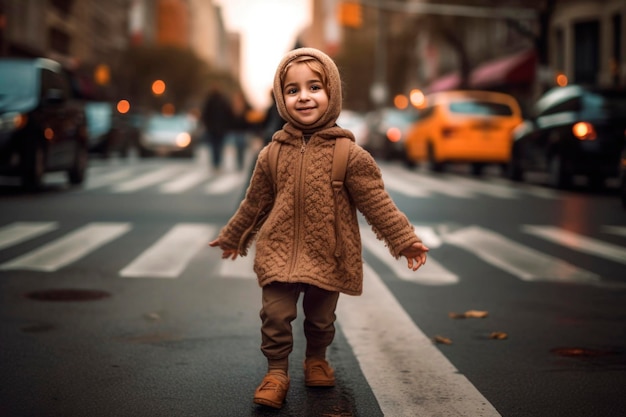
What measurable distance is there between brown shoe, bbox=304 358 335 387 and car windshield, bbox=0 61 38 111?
11365mm

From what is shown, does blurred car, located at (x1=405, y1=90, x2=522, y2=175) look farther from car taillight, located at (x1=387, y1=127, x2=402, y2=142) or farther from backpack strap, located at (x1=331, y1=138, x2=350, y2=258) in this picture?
backpack strap, located at (x1=331, y1=138, x2=350, y2=258)

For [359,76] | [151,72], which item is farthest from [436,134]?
[151,72]

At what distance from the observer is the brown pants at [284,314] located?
A: 4.34 m

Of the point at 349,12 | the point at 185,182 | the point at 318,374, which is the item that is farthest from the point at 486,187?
the point at 349,12

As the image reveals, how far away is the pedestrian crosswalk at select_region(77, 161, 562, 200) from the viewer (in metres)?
17.5

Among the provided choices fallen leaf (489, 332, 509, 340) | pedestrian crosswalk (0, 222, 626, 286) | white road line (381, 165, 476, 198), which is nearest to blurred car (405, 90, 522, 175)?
white road line (381, 165, 476, 198)

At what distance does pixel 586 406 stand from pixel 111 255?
17.8 ft

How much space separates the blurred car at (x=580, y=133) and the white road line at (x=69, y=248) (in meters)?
8.37

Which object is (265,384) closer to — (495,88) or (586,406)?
(586,406)

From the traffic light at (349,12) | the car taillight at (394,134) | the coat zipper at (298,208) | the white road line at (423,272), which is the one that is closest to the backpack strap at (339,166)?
the coat zipper at (298,208)

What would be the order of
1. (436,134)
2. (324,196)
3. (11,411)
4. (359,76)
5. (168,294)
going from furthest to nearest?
(359,76), (436,134), (168,294), (324,196), (11,411)

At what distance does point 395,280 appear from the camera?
782 cm

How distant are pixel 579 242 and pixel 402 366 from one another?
601 cm

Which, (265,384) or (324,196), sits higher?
(324,196)
